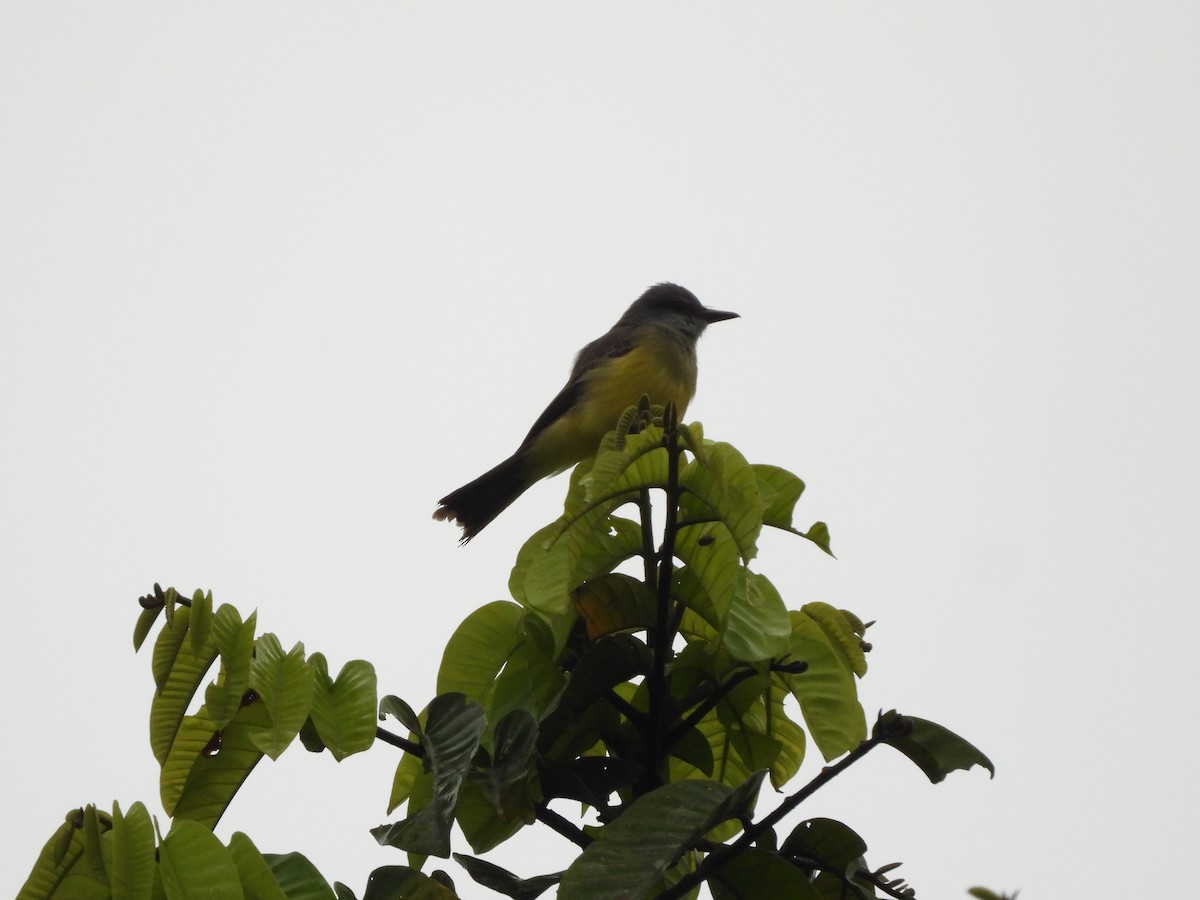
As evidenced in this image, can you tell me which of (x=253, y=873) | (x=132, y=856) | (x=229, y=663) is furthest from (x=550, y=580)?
(x=132, y=856)

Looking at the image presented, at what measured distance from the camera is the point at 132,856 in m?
1.72

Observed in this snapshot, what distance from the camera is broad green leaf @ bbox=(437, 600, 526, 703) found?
7.80 feet

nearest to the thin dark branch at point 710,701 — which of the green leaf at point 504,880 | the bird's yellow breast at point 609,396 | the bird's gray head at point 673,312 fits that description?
the green leaf at point 504,880

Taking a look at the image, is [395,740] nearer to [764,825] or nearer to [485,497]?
[764,825]

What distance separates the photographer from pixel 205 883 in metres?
1.71

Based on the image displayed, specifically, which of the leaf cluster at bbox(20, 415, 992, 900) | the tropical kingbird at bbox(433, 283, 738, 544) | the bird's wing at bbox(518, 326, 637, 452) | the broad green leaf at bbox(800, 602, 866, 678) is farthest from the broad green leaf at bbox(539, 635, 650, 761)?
the bird's wing at bbox(518, 326, 637, 452)

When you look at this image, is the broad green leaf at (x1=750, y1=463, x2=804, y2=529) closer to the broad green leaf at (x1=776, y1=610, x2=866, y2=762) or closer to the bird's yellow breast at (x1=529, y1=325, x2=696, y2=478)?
the broad green leaf at (x1=776, y1=610, x2=866, y2=762)

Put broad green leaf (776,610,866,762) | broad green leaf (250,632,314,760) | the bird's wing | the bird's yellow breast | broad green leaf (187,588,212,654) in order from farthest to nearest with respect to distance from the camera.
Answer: the bird's wing → the bird's yellow breast → broad green leaf (776,610,866,762) → broad green leaf (187,588,212,654) → broad green leaf (250,632,314,760)

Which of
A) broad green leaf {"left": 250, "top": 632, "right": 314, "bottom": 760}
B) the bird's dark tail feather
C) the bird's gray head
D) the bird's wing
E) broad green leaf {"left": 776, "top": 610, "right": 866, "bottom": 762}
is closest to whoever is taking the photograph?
broad green leaf {"left": 250, "top": 632, "right": 314, "bottom": 760}

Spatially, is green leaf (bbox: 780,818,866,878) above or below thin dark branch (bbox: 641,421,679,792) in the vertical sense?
below

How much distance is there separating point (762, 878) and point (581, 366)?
15.1 ft

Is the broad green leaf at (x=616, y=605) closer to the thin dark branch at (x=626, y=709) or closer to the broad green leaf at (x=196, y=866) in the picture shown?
the thin dark branch at (x=626, y=709)

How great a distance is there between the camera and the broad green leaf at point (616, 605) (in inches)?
92.7

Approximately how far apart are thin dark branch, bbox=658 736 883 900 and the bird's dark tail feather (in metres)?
3.37
